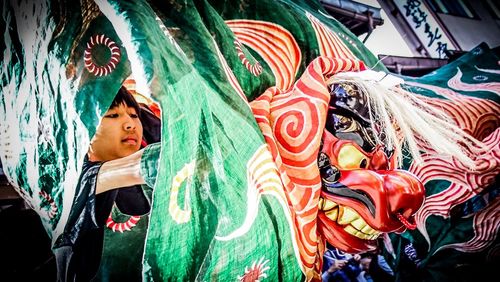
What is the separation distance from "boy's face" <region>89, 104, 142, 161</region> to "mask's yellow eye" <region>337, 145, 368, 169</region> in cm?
43

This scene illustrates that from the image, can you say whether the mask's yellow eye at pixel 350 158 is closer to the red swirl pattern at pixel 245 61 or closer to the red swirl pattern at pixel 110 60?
the red swirl pattern at pixel 245 61

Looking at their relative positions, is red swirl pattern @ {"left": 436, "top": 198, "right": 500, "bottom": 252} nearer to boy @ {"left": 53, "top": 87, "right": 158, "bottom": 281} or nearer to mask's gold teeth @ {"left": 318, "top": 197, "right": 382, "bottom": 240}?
mask's gold teeth @ {"left": 318, "top": 197, "right": 382, "bottom": 240}

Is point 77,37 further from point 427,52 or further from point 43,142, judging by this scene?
point 427,52

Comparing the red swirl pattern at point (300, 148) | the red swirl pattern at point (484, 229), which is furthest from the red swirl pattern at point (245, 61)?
the red swirl pattern at point (484, 229)

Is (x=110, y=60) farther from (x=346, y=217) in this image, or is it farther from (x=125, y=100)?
(x=346, y=217)

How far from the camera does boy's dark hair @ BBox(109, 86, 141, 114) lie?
606 mm

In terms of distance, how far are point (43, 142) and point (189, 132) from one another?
9.3 inches

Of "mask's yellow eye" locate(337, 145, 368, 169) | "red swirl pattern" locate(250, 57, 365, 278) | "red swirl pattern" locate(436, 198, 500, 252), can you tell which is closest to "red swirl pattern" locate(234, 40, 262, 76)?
"red swirl pattern" locate(250, 57, 365, 278)

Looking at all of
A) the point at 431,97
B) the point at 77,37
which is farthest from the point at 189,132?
the point at 431,97

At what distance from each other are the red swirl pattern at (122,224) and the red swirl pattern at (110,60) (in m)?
0.23

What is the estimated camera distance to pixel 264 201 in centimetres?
68

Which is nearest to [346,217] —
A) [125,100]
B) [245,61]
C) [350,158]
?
[350,158]

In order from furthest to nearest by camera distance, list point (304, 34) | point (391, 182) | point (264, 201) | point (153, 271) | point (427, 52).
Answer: point (427, 52), point (304, 34), point (391, 182), point (264, 201), point (153, 271)

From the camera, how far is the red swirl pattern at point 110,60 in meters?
0.60
